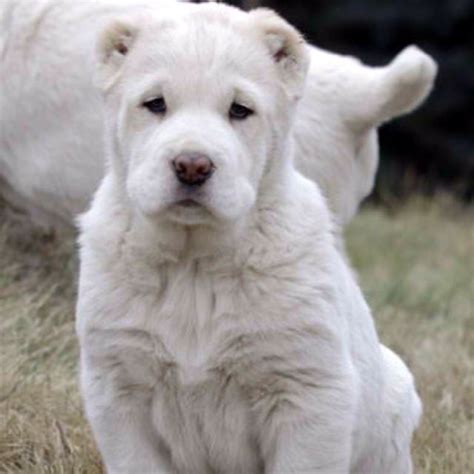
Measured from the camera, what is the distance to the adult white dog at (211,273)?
177 inches

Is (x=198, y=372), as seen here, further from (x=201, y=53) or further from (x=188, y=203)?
(x=201, y=53)

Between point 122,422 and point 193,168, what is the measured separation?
30.6 inches

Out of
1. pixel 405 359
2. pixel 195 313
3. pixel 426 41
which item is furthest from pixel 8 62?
pixel 426 41

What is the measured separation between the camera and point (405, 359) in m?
7.23

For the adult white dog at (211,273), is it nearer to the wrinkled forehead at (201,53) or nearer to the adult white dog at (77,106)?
the wrinkled forehead at (201,53)

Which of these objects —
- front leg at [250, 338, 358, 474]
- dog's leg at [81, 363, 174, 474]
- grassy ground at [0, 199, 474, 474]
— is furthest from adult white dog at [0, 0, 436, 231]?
front leg at [250, 338, 358, 474]

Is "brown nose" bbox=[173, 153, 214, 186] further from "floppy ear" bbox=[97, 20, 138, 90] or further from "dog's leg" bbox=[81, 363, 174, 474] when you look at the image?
"dog's leg" bbox=[81, 363, 174, 474]

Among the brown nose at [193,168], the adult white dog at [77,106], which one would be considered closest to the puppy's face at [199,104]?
the brown nose at [193,168]

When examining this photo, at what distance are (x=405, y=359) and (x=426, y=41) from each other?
8.99m

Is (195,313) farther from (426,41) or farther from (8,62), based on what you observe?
(426,41)

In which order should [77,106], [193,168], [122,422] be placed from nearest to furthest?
1. [193,168]
2. [122,422]
3. [77,106]

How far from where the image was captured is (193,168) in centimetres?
434

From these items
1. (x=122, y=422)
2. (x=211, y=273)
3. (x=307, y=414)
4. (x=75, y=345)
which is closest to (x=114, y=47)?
(x=211, y=273)

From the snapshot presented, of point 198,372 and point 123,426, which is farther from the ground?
point 198,372
